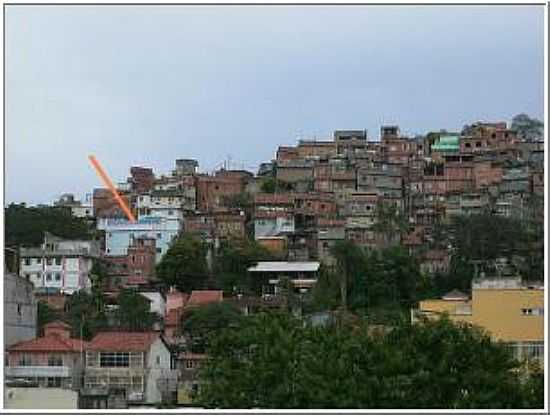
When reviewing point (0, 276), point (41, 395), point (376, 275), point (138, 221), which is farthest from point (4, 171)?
point (138, 221)

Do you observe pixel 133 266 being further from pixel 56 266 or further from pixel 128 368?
pixel 128 368

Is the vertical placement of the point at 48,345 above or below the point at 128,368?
above

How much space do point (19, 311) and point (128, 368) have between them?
47.2 inches

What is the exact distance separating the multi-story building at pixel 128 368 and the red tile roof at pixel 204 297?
186cm

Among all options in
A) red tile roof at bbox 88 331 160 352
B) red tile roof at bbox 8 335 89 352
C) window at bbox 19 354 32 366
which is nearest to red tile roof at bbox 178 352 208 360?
red tile roof at bbox 88 331 160 352

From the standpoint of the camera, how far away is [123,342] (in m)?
10.7

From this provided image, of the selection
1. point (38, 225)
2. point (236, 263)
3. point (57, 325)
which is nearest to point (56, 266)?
point (38, 225)

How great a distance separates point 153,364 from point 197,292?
2.90 m

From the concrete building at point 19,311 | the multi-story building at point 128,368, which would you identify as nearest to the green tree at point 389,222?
the multi-story building at point 128,368

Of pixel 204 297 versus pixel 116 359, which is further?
pixel 204 297

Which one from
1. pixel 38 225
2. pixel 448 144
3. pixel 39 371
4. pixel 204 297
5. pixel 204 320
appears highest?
pixel 448 144

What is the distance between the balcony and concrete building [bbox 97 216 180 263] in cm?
696

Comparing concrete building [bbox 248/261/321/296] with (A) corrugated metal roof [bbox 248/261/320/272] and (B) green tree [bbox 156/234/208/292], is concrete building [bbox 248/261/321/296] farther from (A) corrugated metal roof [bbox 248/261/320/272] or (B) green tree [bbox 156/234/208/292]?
(B) green tree [bbox 156/234/208/292]

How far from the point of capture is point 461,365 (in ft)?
19.1
